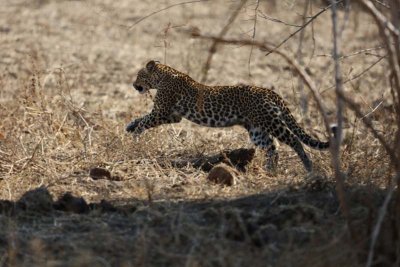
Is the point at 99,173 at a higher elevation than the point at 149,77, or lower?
lower

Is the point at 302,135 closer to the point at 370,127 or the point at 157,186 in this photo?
the point at 157,186

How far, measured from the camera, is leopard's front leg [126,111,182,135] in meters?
11.2

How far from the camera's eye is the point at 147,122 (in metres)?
11.3

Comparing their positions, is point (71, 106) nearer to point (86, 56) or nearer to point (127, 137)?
point (127, 137)

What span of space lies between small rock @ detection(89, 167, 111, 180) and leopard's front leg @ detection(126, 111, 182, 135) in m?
1.66

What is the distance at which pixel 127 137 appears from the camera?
1102 centimetres

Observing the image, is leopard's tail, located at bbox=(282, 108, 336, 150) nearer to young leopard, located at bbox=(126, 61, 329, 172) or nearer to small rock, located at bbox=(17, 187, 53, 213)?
young leopard, located at bbox=(126, 61, 329, 172)

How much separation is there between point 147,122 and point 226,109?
35.1 inches

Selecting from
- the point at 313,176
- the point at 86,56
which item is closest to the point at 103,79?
the point at 86,56

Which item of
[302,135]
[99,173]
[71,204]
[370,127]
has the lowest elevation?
[71,204]

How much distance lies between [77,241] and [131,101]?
6808 millimetres

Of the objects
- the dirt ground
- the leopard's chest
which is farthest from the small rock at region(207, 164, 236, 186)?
the leopard's chest

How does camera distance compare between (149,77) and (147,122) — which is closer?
(147,122)

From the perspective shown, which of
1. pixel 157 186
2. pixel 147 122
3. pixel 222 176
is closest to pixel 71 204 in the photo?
pixel 157 186
